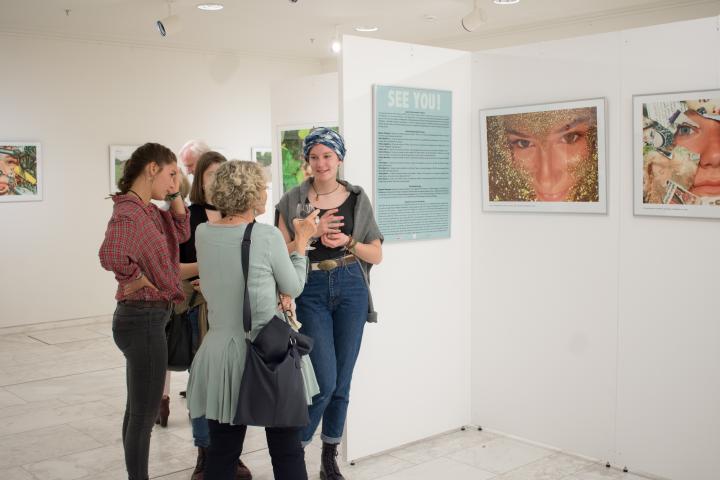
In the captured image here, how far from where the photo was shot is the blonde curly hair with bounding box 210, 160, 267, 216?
274 cm

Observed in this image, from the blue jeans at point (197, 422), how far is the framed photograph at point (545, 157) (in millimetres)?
1764

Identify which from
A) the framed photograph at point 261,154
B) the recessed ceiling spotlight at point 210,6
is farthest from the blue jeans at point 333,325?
the framed photograph at point 261,154

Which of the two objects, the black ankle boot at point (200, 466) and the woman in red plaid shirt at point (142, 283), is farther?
the black ankle boot at point (200, 466)

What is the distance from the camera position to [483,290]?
451 centimetres

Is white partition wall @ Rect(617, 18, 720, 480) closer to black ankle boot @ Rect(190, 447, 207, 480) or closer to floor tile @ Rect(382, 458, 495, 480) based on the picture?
floor tile @ Rect(382, 458, 495, 480)

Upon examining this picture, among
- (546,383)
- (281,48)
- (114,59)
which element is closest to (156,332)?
(546,383)

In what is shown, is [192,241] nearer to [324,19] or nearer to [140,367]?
[140,367]

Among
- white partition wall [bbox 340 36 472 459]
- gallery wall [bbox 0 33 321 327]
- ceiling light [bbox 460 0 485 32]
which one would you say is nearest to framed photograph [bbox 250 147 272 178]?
gallery wall [bbox 0 33 321 327]

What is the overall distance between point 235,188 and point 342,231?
992 mm

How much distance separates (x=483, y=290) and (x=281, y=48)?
603cm

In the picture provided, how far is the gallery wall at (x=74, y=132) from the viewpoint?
8.07 m

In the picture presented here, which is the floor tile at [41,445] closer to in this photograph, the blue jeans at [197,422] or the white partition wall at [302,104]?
the blue jeans at [197,422]

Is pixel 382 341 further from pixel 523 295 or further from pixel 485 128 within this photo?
pixel 485 128

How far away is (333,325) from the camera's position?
364 cm
